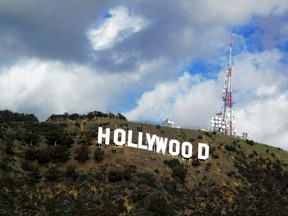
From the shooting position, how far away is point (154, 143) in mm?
93125

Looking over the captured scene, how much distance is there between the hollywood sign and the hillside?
1.24 metres

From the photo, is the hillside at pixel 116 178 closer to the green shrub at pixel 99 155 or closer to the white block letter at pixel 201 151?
the green shrub at pixel 99 155

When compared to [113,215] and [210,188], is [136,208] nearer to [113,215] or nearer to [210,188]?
[113,215]

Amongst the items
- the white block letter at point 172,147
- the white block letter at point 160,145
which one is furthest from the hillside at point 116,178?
the white block letter at point 160,145

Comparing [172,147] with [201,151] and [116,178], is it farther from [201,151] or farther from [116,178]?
[116,178]

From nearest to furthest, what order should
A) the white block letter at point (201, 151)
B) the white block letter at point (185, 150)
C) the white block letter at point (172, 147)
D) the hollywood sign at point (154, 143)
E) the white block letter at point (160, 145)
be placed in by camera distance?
1. the hollywood sign at point (154, 143)
2. the white block letter at point (160, 145)
3. the white block letter at point (172, 147)
4. the white block letter at point (185, 150)
5. the white block letter at point (201, 151)

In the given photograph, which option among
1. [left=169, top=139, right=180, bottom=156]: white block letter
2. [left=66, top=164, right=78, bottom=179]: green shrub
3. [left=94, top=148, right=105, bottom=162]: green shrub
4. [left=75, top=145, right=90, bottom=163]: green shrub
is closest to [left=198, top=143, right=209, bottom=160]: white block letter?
[left=169, top=139, right=180, bottom=156]: white block letter

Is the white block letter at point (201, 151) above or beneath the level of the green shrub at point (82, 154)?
above

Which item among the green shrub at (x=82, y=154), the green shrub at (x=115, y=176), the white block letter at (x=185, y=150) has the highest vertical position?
the white block letter at (x=185, y=150)

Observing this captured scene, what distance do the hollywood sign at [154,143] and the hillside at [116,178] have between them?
1.24m

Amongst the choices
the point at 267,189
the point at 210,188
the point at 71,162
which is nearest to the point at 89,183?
the point at 71,162

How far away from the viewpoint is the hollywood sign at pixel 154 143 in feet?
288

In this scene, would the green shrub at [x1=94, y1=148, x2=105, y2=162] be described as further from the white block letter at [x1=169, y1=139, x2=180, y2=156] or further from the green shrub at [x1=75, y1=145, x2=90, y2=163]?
the white block letter at [x1=169, y1=139, x2=180, y2=156]

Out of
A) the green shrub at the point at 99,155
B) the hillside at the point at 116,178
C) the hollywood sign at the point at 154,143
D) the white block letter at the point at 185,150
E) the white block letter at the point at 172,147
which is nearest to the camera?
the hillside at the point at 116,178
